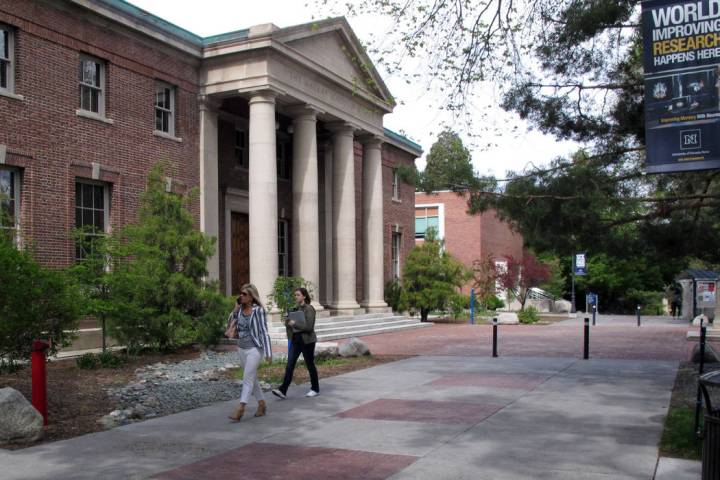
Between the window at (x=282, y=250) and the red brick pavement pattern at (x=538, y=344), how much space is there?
4.99 metres

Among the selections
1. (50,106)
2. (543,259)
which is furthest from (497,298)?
(50,106)

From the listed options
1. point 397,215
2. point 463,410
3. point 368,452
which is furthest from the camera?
point 397,215

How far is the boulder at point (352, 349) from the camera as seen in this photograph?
1588 cm

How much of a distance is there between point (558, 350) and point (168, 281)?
963 centimetres

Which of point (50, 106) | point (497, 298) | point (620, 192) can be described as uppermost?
point (50, 106)

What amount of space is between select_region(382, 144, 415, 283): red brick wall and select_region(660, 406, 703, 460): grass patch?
918 inches

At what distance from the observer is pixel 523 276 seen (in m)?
41.0

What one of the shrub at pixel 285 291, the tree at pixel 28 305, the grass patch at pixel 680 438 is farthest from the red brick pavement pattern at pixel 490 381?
the shrub at pixel 285 291

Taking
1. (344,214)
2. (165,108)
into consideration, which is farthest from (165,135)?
(344,214)

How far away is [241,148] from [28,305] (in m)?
15.1

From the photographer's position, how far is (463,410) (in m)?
9.23

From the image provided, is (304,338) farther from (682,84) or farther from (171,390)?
(682,84)

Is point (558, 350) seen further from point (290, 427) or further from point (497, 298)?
point (497, 298)

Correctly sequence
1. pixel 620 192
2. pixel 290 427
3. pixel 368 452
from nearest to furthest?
pixel 368 452
pixel 290 427
pixel 620 192
